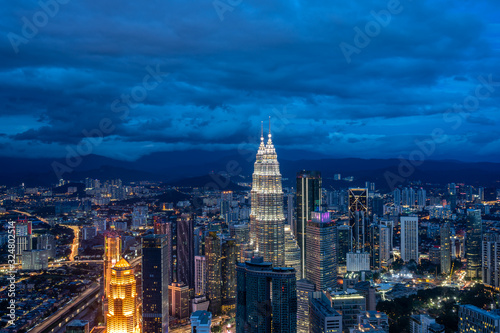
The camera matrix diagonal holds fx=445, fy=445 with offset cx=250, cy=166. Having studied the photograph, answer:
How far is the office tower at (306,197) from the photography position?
1877 cm

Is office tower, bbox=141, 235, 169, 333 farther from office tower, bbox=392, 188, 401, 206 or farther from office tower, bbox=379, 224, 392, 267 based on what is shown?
office tower, bbox=392, 188, 401, 206

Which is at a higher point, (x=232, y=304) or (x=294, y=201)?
(x=294, y=201)

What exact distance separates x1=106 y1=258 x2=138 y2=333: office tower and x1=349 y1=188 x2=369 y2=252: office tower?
500 inches

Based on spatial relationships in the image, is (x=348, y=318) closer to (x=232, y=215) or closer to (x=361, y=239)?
(x=361, y=239)

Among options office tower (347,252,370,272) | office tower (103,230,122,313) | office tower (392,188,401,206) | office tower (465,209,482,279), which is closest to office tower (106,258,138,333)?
office tower (103,230,122,313)

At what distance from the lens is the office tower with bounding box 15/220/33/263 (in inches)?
687

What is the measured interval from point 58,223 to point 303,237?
37.7ft

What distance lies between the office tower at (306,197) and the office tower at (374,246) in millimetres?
4392

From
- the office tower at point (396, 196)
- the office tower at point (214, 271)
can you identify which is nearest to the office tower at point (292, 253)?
the office tower at point (214, 271)

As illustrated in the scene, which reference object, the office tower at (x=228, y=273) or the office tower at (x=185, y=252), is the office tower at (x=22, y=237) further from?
the office tower at (x=228, y=273)

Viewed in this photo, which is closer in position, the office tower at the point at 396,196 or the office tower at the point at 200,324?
the office tower at the point at 200,324

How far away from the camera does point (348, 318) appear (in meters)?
11.1

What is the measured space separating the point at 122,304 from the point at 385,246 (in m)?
14.5

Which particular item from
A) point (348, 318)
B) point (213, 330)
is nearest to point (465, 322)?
point (348, 318)
